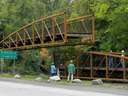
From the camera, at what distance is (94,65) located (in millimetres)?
28234

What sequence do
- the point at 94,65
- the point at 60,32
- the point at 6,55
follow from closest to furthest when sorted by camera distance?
→ the point at 60,32 → the point at 94,65 → the point at 6,55

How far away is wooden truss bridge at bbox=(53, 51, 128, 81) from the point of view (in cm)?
2514

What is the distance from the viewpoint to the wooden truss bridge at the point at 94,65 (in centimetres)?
2514

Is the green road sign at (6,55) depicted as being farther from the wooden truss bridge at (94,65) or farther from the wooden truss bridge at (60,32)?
the wooden truss bridge at (94,65)

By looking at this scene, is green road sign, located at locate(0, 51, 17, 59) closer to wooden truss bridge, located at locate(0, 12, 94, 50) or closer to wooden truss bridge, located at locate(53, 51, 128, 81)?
wooden truss bridge, located at locate(0, 12, 94, 50)

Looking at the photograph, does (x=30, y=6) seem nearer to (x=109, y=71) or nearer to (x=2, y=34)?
(x=2, y=34)

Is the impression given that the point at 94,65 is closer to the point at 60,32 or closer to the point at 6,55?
the point at 60,32

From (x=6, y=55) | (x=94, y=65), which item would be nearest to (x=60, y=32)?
(x=94, y=65)

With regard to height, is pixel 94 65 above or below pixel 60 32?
below

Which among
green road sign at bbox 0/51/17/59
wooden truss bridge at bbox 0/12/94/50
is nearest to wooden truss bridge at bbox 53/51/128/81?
wooden truss bridge at bbox 0/12/94/50

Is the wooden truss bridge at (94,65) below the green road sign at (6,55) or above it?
below

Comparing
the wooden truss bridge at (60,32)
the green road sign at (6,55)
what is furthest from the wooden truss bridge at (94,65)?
the green road sign at (6,55)

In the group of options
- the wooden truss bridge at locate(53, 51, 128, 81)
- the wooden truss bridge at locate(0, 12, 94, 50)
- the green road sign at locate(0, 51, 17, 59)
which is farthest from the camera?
the green road sign at locate(0, 51, 17, 59)

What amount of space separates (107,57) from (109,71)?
66.0 inches
